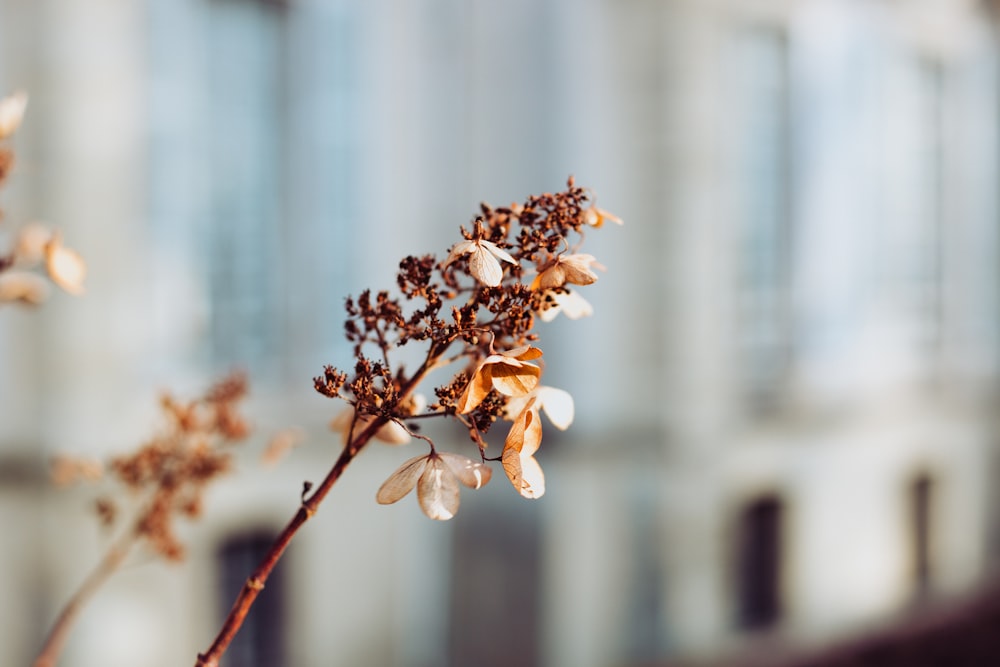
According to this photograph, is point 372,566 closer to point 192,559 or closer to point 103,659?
point 192,559

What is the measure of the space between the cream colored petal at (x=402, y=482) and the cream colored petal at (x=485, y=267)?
72 millimetres

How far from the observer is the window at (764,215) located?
458cm

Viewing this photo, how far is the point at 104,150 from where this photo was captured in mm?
3135

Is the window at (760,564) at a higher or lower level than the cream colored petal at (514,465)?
lower

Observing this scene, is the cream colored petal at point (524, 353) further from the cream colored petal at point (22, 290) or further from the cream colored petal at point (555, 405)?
the cream colored petal at point (22, 290)

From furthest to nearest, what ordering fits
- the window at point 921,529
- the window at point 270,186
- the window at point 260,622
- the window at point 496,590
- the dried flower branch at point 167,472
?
the window at point 921,529 < the window at point 496,590 < the window at point 260,622 < the window at point 270,186 < the dried flower branch at point 167,472

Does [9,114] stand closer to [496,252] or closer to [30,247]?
[30,247]

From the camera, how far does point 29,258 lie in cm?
57

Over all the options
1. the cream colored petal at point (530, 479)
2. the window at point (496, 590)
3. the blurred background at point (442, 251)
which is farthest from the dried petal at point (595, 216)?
the window at point (496, 590)

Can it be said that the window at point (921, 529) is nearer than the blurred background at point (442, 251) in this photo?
No

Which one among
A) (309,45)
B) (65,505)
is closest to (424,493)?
(65,505)

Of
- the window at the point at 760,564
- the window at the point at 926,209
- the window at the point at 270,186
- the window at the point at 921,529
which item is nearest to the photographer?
the window at the point at 270,186

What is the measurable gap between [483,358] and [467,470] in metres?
0.05

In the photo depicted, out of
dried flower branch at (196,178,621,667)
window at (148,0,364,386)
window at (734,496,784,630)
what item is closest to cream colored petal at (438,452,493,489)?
dried flower branch at (196,178,621,667)
